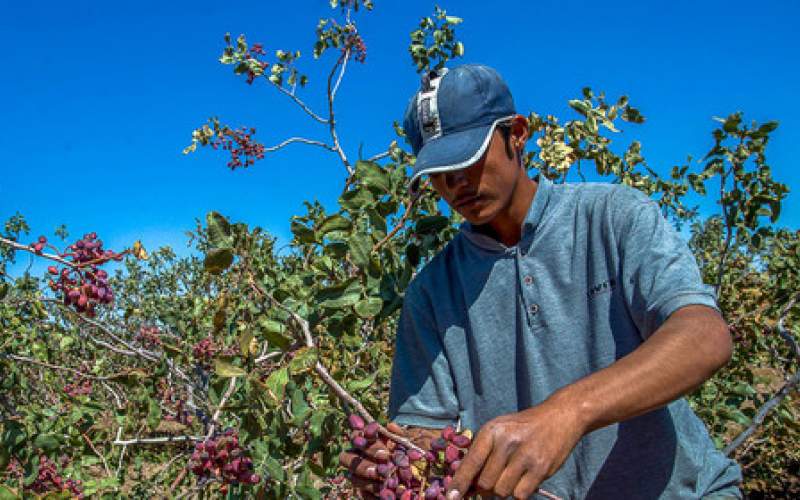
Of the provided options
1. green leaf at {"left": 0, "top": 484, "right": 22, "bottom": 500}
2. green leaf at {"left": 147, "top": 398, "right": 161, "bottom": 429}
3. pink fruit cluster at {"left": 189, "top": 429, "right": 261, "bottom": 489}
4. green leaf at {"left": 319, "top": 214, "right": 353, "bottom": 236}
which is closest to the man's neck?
green leaf at {"left": 319, "top": 214, "right": 353, "bottom": 236}

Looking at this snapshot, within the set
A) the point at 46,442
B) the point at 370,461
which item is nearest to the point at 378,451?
the point at 370,461

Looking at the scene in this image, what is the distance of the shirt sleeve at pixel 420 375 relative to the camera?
1.77m

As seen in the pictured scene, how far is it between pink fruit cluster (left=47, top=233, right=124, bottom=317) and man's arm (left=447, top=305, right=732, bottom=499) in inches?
65.9

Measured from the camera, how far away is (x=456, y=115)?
5.49 feet

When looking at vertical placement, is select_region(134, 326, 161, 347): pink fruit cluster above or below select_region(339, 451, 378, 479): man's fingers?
above

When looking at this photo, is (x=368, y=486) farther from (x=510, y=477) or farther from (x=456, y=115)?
(x=456, y=115)

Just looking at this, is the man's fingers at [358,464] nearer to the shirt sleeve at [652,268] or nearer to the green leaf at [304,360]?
the green leaf at [304,360]

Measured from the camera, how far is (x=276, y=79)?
5242mm

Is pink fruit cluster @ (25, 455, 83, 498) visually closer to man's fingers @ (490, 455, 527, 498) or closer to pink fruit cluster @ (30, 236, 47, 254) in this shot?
pink fruit cluster @ (30, 236, 47, 254)

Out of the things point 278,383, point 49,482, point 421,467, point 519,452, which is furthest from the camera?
point 49,482

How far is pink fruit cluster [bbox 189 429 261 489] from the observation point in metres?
2.27

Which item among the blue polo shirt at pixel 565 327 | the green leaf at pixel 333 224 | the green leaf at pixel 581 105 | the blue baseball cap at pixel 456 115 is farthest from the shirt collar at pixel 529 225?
the green leaf at pixel 581 105

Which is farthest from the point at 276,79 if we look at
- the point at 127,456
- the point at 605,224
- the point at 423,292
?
the point at 605,224

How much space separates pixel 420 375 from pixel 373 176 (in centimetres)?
58
